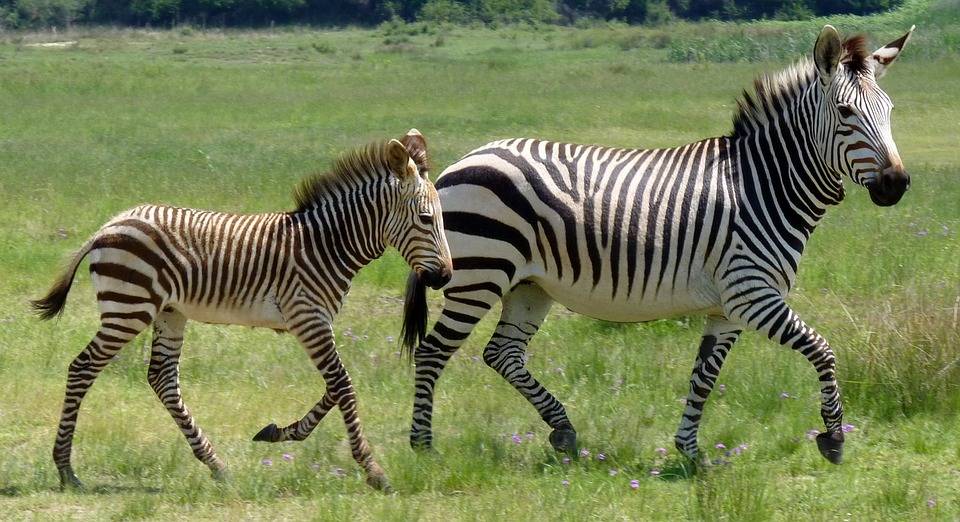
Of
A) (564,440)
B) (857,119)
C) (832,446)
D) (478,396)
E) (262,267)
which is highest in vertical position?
(857,119)

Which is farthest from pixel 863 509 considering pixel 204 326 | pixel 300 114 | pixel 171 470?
pixel 300 114

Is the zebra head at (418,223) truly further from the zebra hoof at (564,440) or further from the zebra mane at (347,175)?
the zebra hoof at (564,440)

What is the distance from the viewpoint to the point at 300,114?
2506 cm

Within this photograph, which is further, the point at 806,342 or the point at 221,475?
the point at 806,342

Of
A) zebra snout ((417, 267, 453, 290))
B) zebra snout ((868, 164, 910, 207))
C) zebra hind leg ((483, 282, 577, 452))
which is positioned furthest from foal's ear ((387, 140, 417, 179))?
zebra snout ((868, 164, 910, 207))

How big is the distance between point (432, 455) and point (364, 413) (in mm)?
1154

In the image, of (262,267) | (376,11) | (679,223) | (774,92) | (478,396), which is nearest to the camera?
(262,267)

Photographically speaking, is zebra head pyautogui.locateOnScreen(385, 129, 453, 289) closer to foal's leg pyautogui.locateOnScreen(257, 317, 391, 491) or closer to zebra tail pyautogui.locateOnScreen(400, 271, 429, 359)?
foal's leg pyautogui.locateOnScreen(257, 317, 391, 491)

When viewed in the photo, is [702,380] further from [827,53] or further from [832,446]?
[827,53]

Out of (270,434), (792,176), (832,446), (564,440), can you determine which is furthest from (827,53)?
(270,434)

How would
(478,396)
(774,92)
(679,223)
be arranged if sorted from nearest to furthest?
(679,223) < (774,92) < (478,396)

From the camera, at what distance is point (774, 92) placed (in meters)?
7.11

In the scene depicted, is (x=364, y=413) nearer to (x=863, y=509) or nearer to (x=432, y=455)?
(x=432, y=455)

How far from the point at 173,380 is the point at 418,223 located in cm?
150
